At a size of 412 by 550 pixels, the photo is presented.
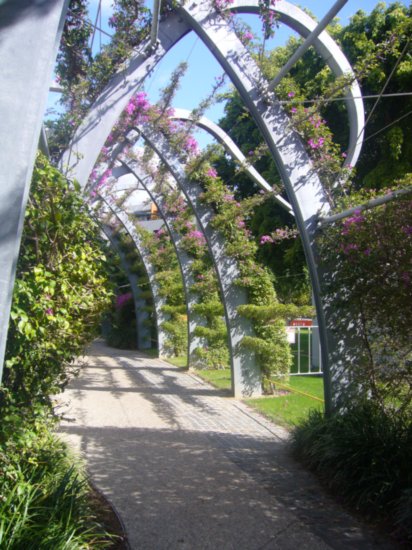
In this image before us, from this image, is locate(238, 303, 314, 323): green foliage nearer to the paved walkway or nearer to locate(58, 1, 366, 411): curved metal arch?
the paved walkway

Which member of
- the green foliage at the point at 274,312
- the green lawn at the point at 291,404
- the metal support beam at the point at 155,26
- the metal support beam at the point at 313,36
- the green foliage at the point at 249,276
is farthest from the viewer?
the green foliage at the point at 249,276

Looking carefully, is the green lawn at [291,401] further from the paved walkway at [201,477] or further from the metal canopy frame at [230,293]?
the metal canopy frame at [230,293]

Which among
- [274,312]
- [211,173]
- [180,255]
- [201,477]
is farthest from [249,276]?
[201,477]

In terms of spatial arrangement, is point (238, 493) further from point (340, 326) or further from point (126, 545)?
point (340, 326)

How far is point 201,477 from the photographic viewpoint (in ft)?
17.6

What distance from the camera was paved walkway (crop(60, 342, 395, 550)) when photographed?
3.94 m

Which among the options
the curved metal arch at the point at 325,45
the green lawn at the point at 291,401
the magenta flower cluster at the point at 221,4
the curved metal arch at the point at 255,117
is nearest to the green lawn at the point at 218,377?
the green lawn at the point at 291,401

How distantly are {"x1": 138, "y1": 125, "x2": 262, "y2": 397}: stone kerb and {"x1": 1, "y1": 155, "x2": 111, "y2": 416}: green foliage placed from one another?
595cm

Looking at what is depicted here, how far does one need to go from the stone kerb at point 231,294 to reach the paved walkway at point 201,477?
536 millimetres

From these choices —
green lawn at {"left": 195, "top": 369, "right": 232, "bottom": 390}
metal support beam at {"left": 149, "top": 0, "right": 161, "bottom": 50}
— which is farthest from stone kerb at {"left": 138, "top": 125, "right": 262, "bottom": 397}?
metal support beam at {"left": 149, "top": 0, "right": 161, "bottom": 50}

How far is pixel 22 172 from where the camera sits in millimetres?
1967

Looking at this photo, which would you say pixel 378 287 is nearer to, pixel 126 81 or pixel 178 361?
pixel 126 81

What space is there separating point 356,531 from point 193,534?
4.06 feet

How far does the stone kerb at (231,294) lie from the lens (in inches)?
394
